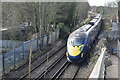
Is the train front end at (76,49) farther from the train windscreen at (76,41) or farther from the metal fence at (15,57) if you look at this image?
the metal fence at (15,57)

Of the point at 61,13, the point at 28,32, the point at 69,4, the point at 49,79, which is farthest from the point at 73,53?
the point at 69,4

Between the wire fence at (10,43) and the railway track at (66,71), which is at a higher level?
the wire fence at (10,43)

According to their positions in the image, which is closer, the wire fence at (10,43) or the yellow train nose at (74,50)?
the yellow train nose at (74,50)

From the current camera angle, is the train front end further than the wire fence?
No

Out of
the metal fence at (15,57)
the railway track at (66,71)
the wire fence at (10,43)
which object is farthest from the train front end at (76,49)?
the wire fence at (10,43)

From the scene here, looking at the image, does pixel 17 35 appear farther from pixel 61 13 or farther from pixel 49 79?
pixel 49 79

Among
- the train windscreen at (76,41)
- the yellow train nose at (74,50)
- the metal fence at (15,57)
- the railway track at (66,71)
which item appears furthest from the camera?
the train windscreen at (76,41)

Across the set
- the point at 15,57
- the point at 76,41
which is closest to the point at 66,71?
the point at 76,41

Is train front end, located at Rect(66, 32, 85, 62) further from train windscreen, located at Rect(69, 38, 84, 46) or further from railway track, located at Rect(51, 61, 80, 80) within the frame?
railway track, located at Rect(51, 61, 80, 80)

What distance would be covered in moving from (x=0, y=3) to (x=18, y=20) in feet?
16.4

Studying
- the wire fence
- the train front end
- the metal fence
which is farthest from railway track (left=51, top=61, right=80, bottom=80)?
the wire fence

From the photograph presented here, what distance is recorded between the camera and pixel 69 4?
32.7 m

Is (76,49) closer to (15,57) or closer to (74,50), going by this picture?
(74,50)

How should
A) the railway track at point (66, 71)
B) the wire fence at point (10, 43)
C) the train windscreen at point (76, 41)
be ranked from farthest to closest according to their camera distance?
the wire fence at point (10, 43) → the train windscreen at point (76, 41) → the railway track at point (66, 71)
